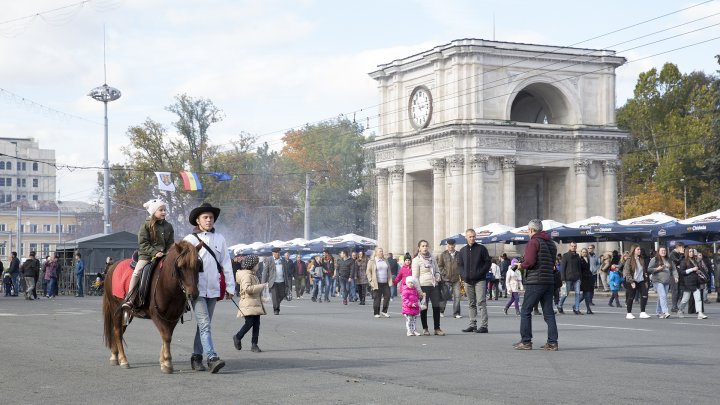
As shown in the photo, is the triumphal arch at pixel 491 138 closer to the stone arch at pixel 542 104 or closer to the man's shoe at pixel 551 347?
the stone arch at pixel 542 104

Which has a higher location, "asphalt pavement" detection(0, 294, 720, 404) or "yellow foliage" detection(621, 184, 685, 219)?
"yellow foliage" detection(621, 184, 685, 219)

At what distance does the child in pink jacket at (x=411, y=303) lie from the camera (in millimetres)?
21078

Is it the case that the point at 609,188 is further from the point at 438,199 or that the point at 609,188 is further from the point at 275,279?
the point at 275,279

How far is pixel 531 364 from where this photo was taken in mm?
15219

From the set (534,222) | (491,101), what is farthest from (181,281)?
(491,101)

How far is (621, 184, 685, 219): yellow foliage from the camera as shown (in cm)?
8362

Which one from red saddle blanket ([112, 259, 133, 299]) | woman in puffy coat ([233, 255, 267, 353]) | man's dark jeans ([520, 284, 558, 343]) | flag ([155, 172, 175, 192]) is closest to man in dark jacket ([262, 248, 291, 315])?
woman in puffy coat ([233, 255, 267, 353])

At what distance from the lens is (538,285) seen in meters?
17.5

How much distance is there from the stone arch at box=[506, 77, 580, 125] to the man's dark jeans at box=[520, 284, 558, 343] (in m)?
49.3

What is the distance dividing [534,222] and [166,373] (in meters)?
6.57

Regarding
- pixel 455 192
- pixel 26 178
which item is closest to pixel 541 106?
pixel 455 192

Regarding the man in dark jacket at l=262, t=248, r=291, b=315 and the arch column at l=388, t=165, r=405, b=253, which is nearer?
the man in dark jacket at l=262, t=248, r=291, b=315

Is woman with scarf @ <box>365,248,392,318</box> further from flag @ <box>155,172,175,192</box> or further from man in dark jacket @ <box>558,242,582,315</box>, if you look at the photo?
flag @ <box>155,172,175,192</box>

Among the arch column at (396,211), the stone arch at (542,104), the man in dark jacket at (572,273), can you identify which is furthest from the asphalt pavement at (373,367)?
the arch column at (396,211)
